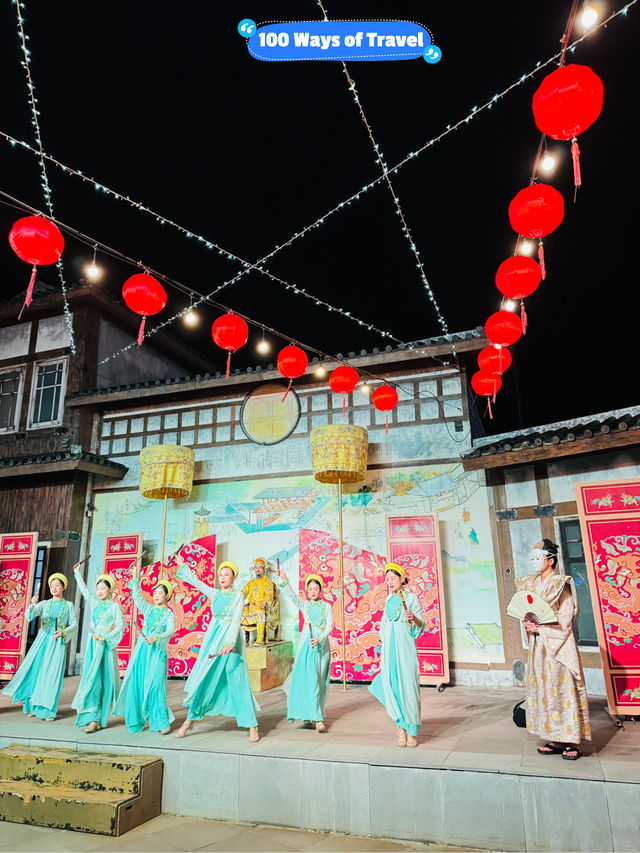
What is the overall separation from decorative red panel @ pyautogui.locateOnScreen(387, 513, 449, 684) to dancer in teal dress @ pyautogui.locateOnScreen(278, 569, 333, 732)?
2202mm

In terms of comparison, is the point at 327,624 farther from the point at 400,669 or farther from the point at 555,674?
the point at 555,674

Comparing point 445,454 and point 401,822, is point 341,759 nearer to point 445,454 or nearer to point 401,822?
point 401,822

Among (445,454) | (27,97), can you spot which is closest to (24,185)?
(27,97)

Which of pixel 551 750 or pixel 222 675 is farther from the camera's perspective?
pixel 222 675

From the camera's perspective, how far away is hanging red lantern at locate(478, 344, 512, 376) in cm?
670

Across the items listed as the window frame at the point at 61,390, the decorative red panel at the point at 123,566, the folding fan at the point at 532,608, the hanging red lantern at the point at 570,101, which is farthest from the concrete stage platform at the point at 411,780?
the window frame at the point at 61,390

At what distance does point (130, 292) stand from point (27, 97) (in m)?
2.91

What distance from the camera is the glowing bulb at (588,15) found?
126 inches

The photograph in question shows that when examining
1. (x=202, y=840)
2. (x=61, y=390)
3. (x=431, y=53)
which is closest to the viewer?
(x=431, y=53)

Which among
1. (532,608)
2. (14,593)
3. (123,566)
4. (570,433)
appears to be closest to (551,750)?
(532,608)

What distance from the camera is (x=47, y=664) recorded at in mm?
6113

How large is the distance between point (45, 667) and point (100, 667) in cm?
102

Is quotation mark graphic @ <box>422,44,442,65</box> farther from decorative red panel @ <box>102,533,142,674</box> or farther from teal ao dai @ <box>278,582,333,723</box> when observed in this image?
decorative red panel @ <box>102,533,142,674</box>

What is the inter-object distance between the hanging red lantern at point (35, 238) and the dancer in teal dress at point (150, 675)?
3043mm
